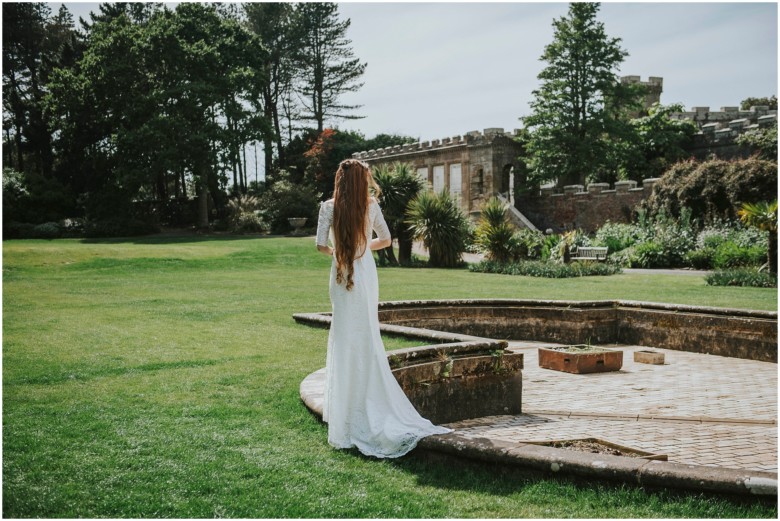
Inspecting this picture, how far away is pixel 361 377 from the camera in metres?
5.34

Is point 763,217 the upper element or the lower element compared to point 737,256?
upper

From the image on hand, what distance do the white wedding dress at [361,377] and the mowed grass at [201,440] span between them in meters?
0.22

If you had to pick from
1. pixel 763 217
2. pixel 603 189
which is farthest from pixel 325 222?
pixel 603 189

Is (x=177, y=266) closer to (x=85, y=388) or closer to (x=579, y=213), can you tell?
(x=85, y=388)

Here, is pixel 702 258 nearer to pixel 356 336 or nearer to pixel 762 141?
pixel 762 141

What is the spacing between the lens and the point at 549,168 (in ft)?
126

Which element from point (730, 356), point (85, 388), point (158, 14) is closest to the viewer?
point (85, 388)

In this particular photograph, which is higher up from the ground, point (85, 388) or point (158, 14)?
point (158, 14)

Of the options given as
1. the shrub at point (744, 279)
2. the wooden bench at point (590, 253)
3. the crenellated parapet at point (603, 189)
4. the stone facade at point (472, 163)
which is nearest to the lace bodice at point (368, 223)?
the shrub at point (744, 279)

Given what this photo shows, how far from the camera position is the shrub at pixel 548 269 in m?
21.8

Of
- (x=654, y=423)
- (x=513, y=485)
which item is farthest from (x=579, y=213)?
(x=513, y=485)

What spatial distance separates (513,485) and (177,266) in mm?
20197

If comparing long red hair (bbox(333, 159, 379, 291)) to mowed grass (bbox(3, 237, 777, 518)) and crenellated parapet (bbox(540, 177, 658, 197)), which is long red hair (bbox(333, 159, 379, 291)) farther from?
crenellated parapet (bbox(540, 177, 658, 197))

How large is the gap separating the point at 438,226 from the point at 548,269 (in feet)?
16.3
